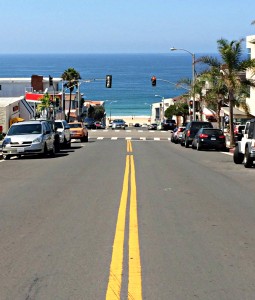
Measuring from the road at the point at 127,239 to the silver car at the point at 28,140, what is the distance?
36.1 feet

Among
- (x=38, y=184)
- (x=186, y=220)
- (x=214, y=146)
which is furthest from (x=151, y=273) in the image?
(x=214, y=146)

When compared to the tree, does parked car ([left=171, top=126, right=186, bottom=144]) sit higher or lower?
lower

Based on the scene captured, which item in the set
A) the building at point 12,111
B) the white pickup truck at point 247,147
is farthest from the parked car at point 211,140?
the building at point 12,111

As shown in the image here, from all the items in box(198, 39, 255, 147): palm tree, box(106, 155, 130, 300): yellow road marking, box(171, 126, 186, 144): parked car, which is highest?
box(198, 39, 255, 147): palm tree

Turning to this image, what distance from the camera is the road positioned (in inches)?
281

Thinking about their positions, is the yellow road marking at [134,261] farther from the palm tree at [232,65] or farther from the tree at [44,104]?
the tree at [44,104]

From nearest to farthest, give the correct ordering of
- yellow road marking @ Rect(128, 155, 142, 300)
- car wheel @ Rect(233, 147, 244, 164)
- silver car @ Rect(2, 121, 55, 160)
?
yellow road marking @ Rect(128, 155, 142, 300)
car wheel @ Rect(233, 147, 244, 164)
silver car @ Rect(2, 121, 55, 160)

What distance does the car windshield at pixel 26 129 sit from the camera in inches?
1247

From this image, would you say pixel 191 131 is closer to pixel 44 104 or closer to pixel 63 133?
pixel 63 133

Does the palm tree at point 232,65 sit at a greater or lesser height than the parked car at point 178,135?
greater

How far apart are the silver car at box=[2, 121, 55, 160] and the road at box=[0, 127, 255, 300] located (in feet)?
36.1

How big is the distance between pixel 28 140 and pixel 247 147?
33.2 ft

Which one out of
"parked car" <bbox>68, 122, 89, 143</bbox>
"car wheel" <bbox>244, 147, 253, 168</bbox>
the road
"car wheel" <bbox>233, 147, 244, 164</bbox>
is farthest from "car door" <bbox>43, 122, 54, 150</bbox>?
"parked car" <bbox>68, 122, 89, 143</bbox>

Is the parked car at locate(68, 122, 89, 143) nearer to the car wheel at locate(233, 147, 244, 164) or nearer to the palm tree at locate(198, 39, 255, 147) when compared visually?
the palm tree at locate(198, 39, 255, 147)
